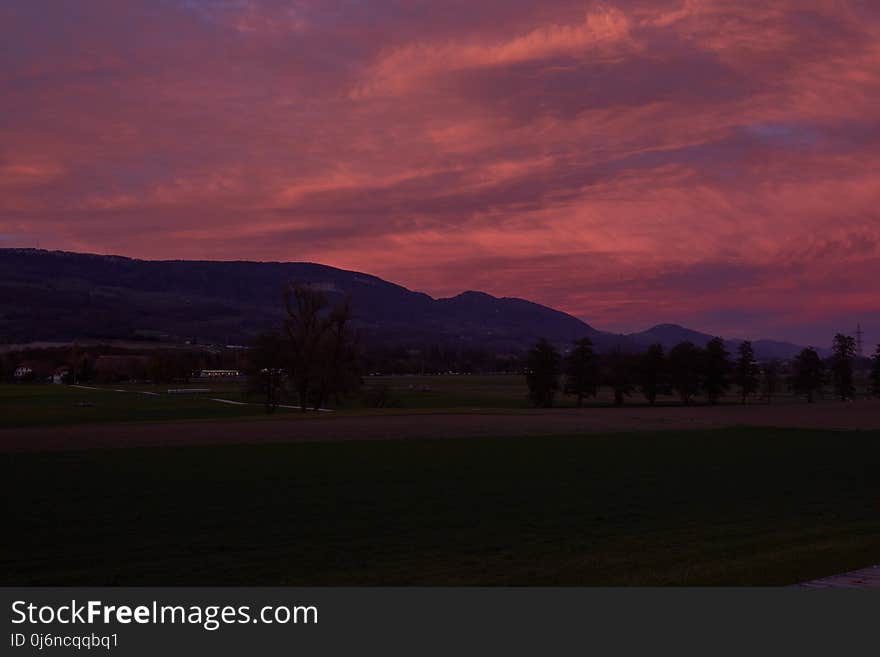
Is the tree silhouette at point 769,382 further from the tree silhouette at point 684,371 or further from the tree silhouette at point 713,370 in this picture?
the tree silhouette at point 684,371

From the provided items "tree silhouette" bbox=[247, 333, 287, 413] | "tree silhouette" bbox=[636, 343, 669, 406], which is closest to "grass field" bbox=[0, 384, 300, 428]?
"tree silhouette" bbox=[247, 333, 287, 413]

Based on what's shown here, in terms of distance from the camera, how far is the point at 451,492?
2648cm

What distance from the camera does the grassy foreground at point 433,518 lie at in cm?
1408

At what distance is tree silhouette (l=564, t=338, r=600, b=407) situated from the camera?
12625cm

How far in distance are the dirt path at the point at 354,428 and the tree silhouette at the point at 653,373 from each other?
43.1m

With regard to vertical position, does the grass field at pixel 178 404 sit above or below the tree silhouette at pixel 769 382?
below

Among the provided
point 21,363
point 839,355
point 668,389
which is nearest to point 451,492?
point 668,389

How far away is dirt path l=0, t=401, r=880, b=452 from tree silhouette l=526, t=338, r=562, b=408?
3554cm

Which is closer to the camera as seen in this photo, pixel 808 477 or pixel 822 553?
pixel 822 553

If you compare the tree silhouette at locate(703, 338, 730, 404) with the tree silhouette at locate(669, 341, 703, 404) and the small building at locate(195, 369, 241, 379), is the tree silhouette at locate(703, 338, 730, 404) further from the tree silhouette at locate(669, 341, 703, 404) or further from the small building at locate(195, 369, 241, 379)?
the small building at locate(195, 369, 241, 379)

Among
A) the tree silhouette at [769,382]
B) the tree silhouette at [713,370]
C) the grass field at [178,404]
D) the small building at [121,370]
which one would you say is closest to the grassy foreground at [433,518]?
the grass field at [178,404]

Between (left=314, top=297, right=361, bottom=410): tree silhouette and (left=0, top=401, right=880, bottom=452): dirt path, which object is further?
(left=314, top=297, right=361, bottom=410): tree silhouette
